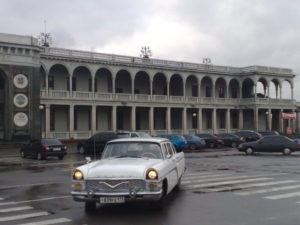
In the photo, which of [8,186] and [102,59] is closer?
[8,186]

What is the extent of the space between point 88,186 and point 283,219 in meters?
3.98

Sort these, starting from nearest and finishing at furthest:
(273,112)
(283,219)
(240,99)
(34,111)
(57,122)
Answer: (283,219) → (34,111) → (57,122) → (240,99) → (273,112)

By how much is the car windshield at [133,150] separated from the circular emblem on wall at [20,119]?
3259cm

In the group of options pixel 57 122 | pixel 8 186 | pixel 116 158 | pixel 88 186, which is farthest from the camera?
pixel 57 122

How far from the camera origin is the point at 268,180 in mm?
15773

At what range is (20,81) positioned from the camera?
42.5 m

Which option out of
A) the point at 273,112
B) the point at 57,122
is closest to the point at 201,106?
the point at 273,112

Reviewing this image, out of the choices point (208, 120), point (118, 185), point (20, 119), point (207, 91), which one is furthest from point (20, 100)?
point (118, 185)

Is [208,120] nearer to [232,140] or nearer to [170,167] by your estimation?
[232,140]

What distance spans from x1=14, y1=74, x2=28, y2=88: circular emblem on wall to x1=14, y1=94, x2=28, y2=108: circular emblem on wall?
0.93m

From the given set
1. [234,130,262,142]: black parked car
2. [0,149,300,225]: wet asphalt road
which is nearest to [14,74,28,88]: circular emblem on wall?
[234,130,262,142]: black parked car

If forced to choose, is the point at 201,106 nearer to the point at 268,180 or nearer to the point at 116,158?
the point at 268,180

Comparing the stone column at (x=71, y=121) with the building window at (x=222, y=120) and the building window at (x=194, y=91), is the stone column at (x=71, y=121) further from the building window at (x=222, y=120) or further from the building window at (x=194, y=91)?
the building window at (x=222, y=120)

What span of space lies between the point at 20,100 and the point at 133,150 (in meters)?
33.3
